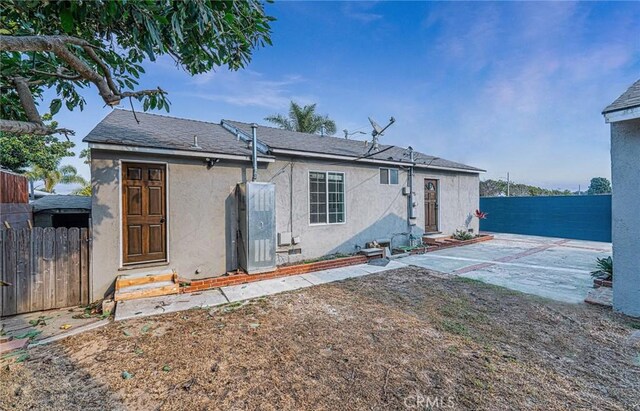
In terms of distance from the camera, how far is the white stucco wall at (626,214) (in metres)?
4.33

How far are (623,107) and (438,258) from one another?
5.79 metres

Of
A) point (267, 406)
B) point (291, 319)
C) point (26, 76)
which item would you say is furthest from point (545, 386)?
point (26, 76)

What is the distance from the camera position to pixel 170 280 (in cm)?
567

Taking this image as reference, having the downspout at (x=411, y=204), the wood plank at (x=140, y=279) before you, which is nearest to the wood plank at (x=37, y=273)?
the wood plank at (x=140, y=279)

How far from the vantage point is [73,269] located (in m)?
5.05

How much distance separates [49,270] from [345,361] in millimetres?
5540

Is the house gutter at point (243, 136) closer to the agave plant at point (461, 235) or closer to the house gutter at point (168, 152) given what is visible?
the house gutter at point (168, 152)

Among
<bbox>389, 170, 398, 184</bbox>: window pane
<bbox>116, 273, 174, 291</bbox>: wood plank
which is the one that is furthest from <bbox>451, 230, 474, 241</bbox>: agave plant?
<bbox>116, 273, 174, 291</bbox>: wood plank

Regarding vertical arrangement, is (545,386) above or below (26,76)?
below

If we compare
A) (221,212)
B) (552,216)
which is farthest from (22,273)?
(552,216)

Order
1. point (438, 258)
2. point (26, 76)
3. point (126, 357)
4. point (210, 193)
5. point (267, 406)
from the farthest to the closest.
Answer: point (438, 258)
point (210, 193)
point (26, 76)
point (126, 357)
point (267, 406)

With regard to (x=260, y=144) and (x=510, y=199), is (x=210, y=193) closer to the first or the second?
(x=260, y=144)

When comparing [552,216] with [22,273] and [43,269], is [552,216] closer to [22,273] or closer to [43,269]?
[43,269]

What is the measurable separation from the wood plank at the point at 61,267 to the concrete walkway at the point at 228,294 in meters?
1.09
